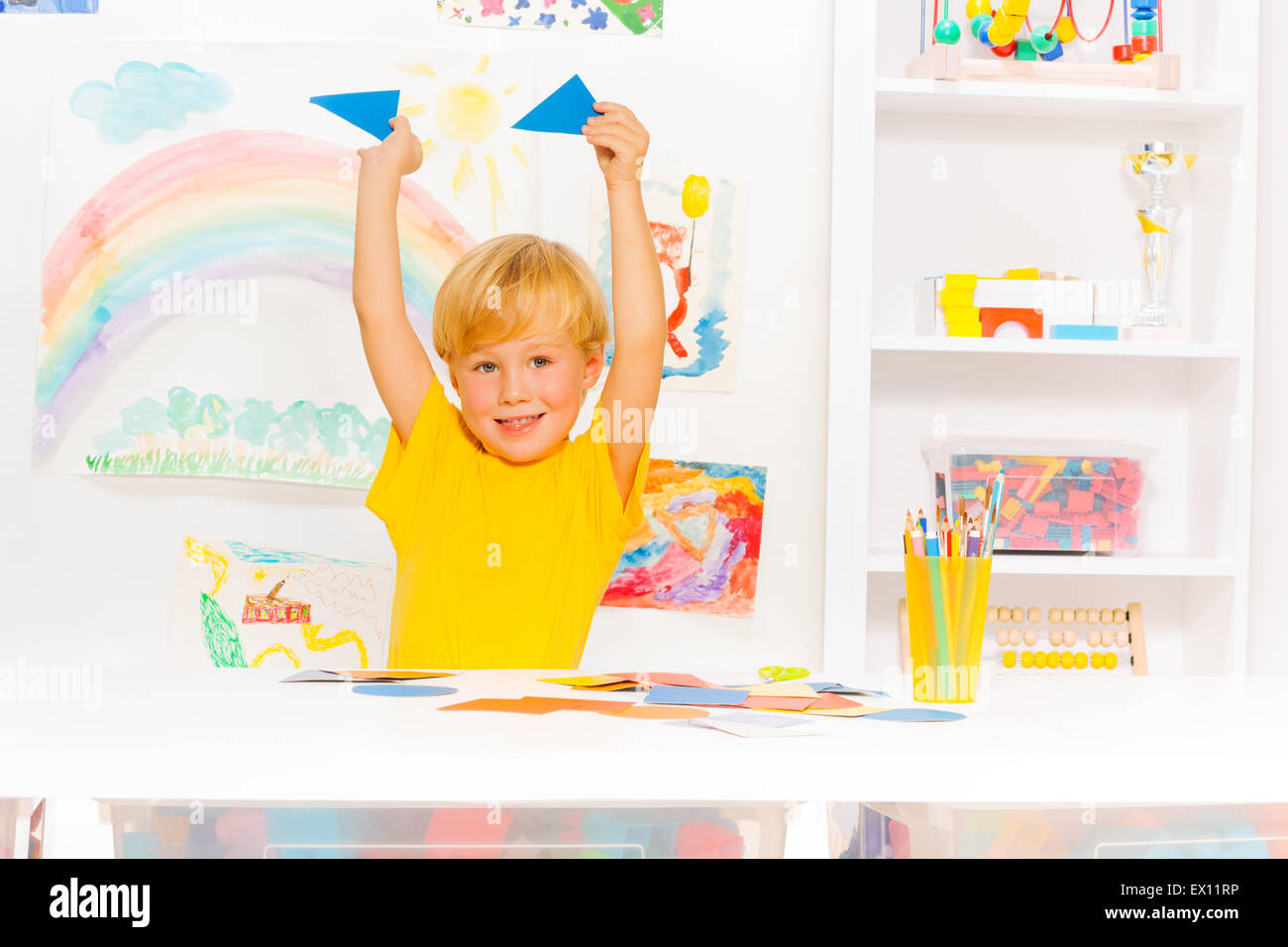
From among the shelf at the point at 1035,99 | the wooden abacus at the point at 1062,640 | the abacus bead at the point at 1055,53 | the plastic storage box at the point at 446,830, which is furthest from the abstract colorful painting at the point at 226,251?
the plastic storage box at the point at 446,830

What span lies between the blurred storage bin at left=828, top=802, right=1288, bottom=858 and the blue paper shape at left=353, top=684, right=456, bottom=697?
33 cm

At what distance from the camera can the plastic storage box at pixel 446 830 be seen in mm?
550

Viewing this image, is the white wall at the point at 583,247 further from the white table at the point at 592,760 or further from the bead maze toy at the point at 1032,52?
the white table at the point at 592,760

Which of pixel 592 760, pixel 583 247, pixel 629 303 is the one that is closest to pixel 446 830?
pixel 592 760

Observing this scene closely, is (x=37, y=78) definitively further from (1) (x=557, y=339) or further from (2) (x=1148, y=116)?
(2) (x=1148, y=116)

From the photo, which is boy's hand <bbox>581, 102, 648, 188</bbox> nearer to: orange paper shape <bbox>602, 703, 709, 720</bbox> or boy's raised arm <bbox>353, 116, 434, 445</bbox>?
boy's raised arm <bbox>353, 116, 434, 445</bbox>

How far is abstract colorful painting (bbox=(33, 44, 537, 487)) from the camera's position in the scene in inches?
74.2

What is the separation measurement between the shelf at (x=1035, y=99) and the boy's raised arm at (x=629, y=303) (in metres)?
0.59

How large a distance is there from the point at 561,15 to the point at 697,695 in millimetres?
1465

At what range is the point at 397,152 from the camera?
1.44 m

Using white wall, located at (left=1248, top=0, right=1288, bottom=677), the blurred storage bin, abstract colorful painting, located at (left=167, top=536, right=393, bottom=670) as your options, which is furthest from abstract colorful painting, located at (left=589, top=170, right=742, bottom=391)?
the blurred storage bin

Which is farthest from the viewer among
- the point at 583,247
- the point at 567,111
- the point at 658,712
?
the point at 583,247

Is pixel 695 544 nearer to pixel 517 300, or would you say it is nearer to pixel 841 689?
pixel 517 300
